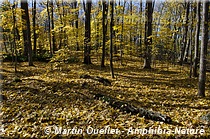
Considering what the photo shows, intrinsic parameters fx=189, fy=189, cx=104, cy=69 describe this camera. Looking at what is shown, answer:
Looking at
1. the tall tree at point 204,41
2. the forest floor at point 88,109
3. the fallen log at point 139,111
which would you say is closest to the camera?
the forest floor at point 88,109

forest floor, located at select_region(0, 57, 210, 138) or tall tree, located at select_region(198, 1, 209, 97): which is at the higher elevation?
tall tree, located at select_region(198, 1, 209, 97)

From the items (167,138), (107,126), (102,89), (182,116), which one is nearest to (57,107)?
(107,126)

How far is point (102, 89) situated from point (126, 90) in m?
0.99

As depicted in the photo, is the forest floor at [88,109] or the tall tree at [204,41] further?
the tall tree at [204,41]

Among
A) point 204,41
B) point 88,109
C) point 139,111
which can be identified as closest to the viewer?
point 139,111

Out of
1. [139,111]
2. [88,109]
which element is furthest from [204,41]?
[88,109]

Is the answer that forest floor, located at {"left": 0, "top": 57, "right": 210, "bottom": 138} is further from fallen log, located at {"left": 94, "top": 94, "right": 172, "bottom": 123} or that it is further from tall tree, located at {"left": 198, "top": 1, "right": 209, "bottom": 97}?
tall tree, located at {"left": 198, "top": 1, "right": 209, "bottom": 97}

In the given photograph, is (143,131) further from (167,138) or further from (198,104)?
A: (198,104)

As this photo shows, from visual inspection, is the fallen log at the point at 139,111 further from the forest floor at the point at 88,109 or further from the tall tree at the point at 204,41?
the tall tree at the point at 204,41

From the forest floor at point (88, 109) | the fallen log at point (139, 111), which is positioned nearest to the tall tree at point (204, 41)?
the forest floor at point (88, 109)

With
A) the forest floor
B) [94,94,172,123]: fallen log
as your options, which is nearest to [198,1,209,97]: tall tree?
the forest floor

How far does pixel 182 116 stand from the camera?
200 inches

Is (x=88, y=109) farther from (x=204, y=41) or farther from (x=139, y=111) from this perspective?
(x=204, y=41)

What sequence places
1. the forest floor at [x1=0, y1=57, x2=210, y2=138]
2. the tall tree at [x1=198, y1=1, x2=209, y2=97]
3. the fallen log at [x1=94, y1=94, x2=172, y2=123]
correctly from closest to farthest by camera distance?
the forest floor at [x1=0, y1=57, x2=210, y2=138], the fallen log at [x1=94, y1=94, x2=172, y2=123], the tall tree at [x1=198, y1=1, x2=209, y2=97]
